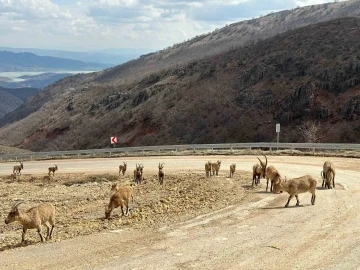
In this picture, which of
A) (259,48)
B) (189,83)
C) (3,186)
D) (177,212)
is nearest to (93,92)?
(189,83)

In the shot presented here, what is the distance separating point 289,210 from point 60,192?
14.8 meters

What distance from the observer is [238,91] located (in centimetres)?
6769

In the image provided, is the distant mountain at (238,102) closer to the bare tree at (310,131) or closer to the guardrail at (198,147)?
the bare tree at (310,131)

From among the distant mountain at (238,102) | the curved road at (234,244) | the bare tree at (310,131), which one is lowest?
the curved road at (234,244)

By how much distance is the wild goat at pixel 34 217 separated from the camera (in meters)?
14.9

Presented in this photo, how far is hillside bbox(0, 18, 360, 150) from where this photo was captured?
56.4 meters

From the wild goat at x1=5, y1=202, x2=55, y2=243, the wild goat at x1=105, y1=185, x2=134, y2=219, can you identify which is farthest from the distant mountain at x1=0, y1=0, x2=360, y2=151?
the wild goat at x1=5, y1=202, x2=55, y2=243

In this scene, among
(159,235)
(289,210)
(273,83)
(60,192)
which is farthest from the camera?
(273,83)

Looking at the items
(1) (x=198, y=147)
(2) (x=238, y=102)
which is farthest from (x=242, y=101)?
(1) (x=198, y=147)

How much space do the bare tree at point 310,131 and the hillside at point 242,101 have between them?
A: 75 centimetres

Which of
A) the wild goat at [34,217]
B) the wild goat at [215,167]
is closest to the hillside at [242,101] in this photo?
the wild goat at [215,167]

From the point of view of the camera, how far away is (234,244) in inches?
573

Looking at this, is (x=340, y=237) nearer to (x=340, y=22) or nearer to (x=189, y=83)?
(x=189, y=83)

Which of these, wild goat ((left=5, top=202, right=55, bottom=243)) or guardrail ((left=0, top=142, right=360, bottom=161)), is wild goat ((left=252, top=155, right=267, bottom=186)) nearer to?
wild goat ((left=5, top=202, right=55, bottom=243))
